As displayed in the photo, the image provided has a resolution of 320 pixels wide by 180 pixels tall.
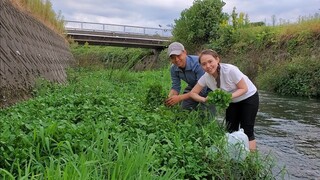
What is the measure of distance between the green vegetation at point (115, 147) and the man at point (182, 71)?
31 cm

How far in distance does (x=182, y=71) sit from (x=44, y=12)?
1040 cm

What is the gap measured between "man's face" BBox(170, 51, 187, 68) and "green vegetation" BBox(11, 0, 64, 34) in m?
6.82

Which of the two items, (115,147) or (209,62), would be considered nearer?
(115,147)

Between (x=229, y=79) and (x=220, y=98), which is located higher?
(x=229, y=79)

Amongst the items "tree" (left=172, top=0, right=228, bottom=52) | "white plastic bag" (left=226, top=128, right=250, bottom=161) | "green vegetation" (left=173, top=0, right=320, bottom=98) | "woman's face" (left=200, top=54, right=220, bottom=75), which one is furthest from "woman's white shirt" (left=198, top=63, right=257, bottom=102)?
"tree" (left=172, top=0, right=228, bottom=52)

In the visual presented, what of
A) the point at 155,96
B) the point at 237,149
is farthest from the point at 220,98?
the point at 155,96

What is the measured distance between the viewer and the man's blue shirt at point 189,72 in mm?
5605

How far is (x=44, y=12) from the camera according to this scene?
1460cm

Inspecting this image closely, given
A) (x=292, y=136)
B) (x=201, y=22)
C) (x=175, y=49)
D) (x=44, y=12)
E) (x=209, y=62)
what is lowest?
→ (x=292, y=136)

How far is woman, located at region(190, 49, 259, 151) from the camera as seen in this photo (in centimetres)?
477

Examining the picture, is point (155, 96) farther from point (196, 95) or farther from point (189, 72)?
point (196, 95)

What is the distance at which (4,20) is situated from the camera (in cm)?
719

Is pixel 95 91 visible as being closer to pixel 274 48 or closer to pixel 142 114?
pixel 142 114

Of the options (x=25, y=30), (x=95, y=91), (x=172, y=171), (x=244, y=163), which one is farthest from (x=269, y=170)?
(x=25, y=30)
